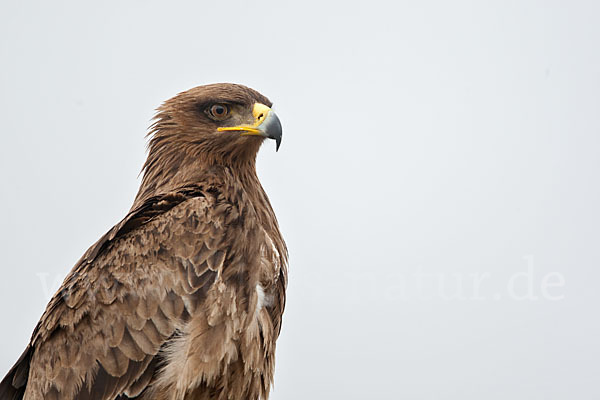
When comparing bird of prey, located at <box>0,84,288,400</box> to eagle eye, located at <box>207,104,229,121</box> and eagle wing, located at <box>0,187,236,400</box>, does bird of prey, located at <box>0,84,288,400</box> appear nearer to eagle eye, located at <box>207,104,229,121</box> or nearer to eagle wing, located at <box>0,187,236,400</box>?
eagle wing, located at <box>0,187,236,400</box>

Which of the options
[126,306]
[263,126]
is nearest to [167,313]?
[126,306]

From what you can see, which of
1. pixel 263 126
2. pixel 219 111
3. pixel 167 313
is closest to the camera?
pixel 167 313

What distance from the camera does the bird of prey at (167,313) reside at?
14.2 feet

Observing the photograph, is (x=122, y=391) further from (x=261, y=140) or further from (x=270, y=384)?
(x=261, y=140)

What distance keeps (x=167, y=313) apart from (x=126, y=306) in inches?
9.8

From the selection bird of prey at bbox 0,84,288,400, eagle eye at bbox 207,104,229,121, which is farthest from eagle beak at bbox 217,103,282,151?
bird of prey at bbox 0,84,288,400

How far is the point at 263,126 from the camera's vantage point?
4922mm

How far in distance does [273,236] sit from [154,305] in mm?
945

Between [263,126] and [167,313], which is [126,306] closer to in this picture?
[167,313]

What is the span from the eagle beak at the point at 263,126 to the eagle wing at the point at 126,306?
2.27 ft

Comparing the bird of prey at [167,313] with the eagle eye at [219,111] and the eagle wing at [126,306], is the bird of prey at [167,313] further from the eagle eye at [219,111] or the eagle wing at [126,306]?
the eagle eye at [219,111]

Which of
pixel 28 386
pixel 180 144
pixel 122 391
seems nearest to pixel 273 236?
pixel 180 144

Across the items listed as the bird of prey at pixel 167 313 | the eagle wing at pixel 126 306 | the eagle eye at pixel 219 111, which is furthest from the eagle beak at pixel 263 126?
the eagle wing at pixel 126 306

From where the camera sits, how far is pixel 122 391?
14.2ft
